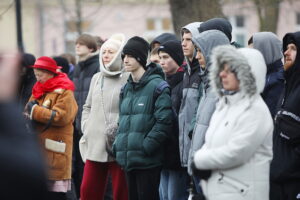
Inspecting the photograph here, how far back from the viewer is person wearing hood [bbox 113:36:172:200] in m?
7.89

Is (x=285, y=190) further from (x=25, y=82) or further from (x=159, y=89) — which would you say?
(x=25, y=82)

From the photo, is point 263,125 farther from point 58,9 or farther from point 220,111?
point 58,9

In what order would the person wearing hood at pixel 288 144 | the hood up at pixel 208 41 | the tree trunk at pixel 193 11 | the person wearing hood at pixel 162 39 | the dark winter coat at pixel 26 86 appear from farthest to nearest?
the tree trunk at pixel 193 11 < the person wearing hood at pixel 162 39 < the dark winter coat at pixel 26 86 < the hood up at pixel 208 41 < the person wearing hood at pixel 288 144

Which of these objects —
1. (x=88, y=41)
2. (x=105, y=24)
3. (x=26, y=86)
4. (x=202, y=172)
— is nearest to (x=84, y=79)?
(x=88, y=41)

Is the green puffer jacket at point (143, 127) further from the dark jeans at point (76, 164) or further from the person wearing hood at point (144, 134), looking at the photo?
the dark jeans at point (76, 164)

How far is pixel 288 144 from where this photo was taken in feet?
22.4

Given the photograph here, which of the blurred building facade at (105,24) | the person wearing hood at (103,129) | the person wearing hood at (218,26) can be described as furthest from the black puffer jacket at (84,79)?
the blurred building facade at (105,24)

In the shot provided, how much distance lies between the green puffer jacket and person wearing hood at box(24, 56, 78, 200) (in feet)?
2.18

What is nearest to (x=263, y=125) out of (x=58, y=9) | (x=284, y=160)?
(x=284, y=160)

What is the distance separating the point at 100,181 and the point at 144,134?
46.0 inches

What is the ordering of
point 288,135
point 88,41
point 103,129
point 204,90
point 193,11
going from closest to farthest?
1. point 288,135
2. point 204,90
3. point 103,129
4. point 88,41
5. point 193,11

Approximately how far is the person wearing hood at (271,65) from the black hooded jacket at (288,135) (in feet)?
1.24

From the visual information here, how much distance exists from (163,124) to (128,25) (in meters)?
29.6

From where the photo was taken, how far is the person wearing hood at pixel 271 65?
7.40m
